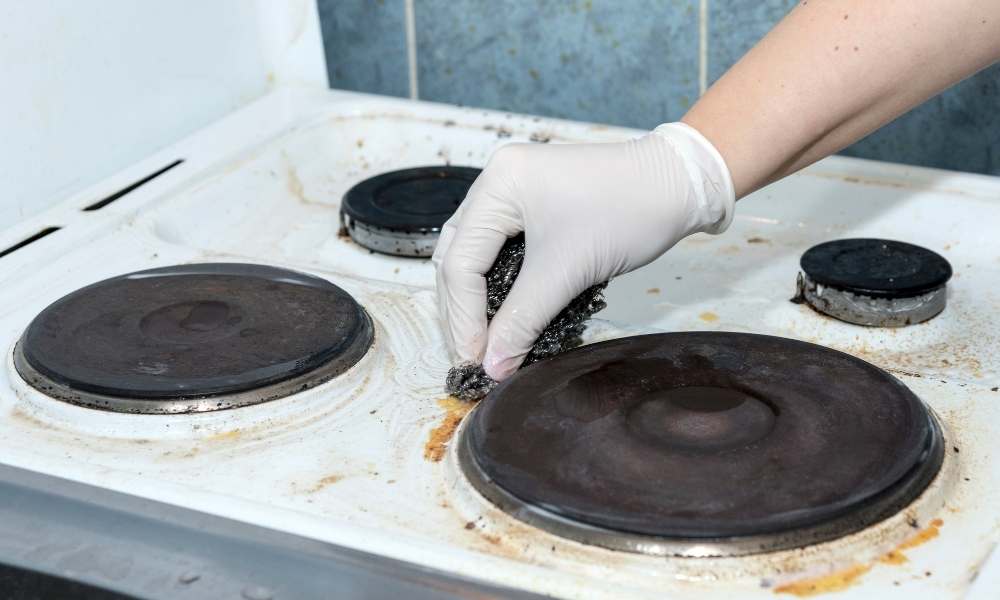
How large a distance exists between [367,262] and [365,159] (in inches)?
12.1

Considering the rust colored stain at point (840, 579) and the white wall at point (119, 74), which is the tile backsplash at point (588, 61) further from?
the rust colored stain at point (840, 579)

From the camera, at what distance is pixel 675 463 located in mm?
803

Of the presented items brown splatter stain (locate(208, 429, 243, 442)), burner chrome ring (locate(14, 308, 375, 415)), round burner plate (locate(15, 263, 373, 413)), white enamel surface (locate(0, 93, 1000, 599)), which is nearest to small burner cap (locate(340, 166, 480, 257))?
white enamel surface (locate(0, 93, 1000, 599))

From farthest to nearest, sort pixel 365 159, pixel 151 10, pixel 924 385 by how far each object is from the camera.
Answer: pixel 365 159
pixel 151 10
pixel 924 385

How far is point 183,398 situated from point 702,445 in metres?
0.40

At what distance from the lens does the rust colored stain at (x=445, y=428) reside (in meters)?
0.90

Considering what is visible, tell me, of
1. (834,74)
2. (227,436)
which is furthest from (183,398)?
(834,74)

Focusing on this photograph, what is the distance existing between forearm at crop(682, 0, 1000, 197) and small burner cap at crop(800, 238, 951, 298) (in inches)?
5.7

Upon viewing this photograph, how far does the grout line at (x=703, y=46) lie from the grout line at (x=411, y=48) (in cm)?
41

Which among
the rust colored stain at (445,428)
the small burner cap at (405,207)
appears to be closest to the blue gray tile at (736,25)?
the small burner cap at (405,207)

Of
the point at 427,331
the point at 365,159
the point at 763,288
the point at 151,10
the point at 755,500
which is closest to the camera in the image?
the point at 755,500

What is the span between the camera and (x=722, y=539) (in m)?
0.73

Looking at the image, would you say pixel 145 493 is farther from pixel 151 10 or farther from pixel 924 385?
pixel 151 10

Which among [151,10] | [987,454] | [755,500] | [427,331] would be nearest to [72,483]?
[427,331]
